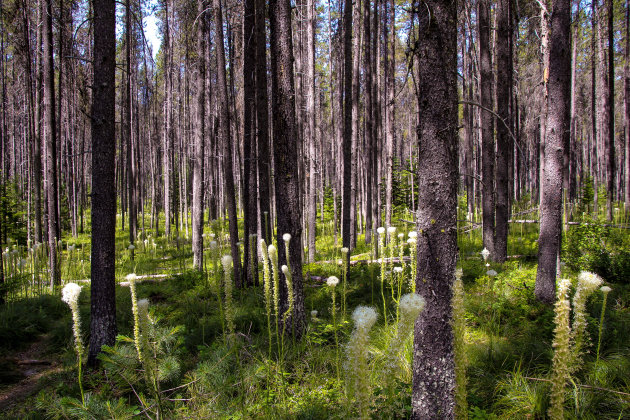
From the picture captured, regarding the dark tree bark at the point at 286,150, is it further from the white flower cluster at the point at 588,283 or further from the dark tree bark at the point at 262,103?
the white flower cluster at the point at 588,283

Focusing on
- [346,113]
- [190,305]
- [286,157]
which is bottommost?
[190,305]

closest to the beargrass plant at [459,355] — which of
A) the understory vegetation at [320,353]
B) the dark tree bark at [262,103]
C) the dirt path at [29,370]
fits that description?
the understory vegetation at [320,353]

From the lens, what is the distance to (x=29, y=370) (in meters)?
4.72

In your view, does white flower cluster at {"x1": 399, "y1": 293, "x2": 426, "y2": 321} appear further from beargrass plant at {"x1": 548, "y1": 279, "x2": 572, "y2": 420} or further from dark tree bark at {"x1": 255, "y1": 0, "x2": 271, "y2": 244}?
dark tree bark at {"x1": 255, "y1": 0, "x2": 271, "y2": 244}

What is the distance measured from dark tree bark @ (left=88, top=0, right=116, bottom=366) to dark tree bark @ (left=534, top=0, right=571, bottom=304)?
5885mm

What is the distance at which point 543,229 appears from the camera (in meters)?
4.92

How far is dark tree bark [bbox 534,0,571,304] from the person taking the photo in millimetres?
4664

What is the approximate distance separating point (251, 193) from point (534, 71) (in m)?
14.7

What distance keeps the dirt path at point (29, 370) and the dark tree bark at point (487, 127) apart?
831 centimetres

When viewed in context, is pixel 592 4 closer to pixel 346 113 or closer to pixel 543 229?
pixel 346 113

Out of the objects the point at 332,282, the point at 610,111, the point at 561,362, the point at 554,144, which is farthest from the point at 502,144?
the point at 610,111

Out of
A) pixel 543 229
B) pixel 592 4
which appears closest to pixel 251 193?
pixel 543 229

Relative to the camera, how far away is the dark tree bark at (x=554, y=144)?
15.3 feet

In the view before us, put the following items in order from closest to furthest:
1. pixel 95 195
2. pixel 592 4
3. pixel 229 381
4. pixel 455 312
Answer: pixel 455 312
pixel 229 381
pixel 95 195
pixel 592 4
